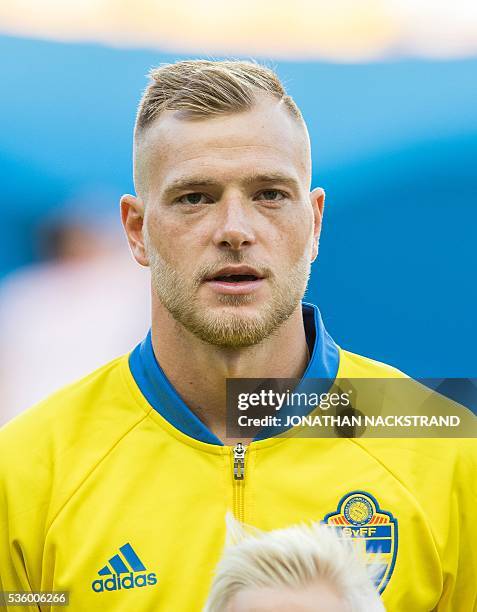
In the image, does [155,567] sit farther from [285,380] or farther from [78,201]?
[78,201]

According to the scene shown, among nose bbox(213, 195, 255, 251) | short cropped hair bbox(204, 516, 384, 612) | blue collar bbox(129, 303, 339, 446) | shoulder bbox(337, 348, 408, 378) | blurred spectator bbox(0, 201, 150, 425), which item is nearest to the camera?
short cropped hair bbox(204, 516, 384, 612)

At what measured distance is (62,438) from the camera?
2.03 m

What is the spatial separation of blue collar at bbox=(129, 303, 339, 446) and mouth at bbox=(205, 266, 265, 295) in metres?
0.24

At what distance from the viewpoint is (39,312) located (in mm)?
2307

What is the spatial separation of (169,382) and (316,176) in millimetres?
589

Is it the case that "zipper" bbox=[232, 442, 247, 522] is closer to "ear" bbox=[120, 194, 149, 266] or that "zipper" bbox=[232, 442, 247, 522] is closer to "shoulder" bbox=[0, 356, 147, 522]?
"shoulder" bbox=[0, 356, 147, 522]

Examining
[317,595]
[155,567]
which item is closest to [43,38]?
[155,567]

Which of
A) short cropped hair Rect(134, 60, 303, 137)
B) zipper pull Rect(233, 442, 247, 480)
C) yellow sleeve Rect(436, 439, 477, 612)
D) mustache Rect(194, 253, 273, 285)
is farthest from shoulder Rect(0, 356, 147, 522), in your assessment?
yellow sleeve Rect(436, 439, 477, 612)

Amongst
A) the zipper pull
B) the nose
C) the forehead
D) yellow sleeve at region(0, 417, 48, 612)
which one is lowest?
yellow sleeve at region(0, 417, 48, 612)

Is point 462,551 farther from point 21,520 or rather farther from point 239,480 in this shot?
point 21,520

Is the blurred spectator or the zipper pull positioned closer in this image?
the zipper pull

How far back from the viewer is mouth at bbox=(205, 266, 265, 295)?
1.91m

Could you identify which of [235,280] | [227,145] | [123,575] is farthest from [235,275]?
[123,575]

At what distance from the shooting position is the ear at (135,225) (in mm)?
2094
